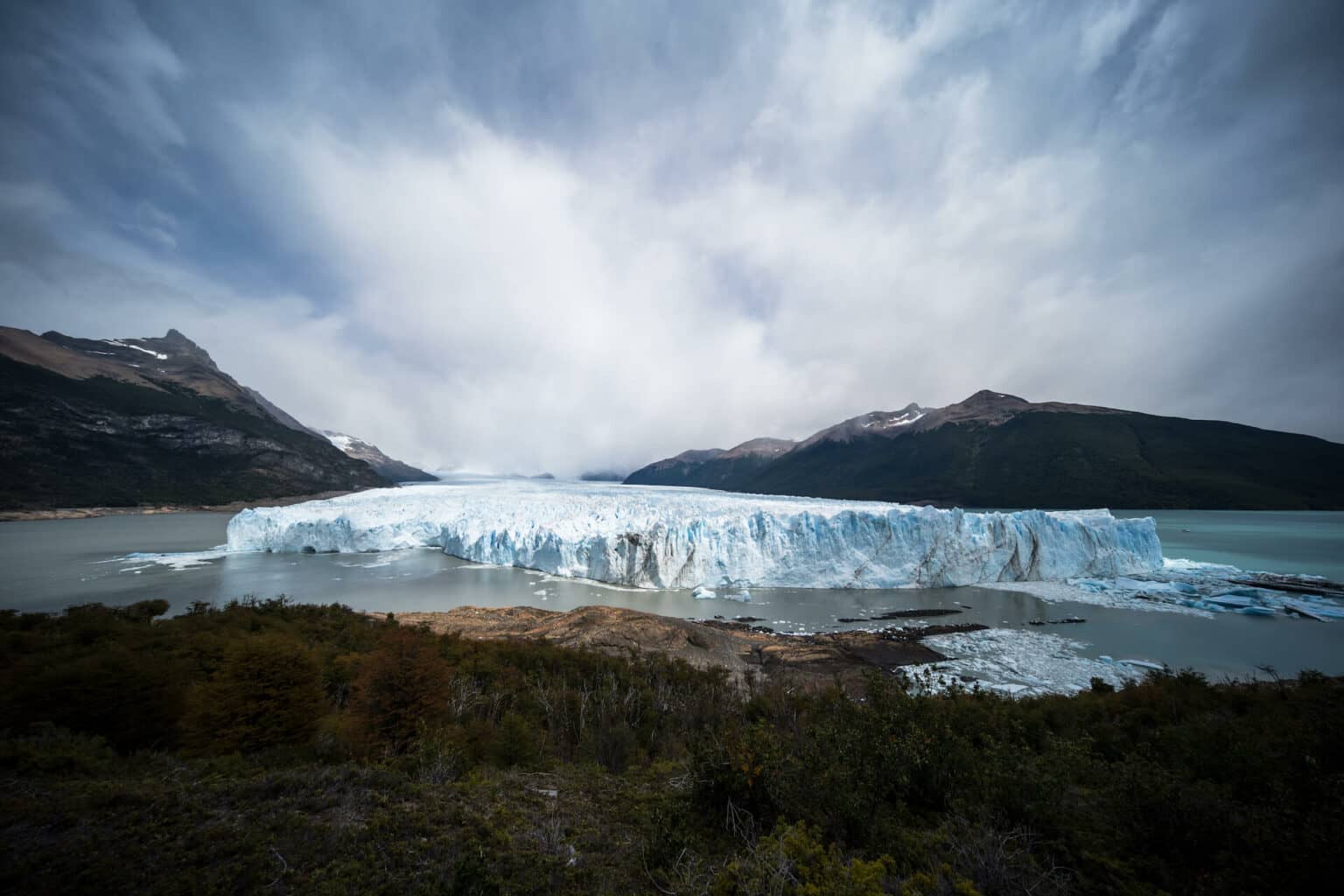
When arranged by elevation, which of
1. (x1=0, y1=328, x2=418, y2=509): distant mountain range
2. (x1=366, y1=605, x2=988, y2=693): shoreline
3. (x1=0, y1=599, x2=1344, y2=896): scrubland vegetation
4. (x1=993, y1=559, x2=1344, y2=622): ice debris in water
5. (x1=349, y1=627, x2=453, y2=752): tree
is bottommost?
(x1=366, y1=605, x2=988, y2=693): shoreline

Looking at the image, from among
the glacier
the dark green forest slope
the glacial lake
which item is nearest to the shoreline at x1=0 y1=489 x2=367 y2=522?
the glacial lake

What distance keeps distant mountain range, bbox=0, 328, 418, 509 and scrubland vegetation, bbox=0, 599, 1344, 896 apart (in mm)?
72943

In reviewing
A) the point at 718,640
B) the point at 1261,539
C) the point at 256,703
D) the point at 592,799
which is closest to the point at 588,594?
the point at 718,640

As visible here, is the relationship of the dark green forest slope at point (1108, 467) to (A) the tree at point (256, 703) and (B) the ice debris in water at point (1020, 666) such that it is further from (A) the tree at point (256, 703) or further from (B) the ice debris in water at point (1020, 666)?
(A) the tree at point (256, 703)

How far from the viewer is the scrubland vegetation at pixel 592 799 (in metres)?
2.56

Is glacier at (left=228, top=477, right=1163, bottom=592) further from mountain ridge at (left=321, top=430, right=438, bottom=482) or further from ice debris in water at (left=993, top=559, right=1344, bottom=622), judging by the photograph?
mountain ridge at (left=321, top=430, right=438, bottom=482)

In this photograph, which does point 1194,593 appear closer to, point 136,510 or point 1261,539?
point 1261,539

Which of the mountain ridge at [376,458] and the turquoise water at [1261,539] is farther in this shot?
the mountain ridge at [376,458]

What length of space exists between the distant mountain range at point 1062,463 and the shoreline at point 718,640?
6478cm

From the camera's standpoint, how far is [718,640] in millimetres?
15414

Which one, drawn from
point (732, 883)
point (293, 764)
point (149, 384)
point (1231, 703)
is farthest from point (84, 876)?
point (149, 384)

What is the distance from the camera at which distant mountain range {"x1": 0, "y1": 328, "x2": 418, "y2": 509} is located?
52.5 metres

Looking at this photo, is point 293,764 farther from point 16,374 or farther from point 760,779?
point 16,374

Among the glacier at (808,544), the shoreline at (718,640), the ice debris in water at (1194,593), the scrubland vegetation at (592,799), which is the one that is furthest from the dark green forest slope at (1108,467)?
the scrubland vegetation at (592,799)
